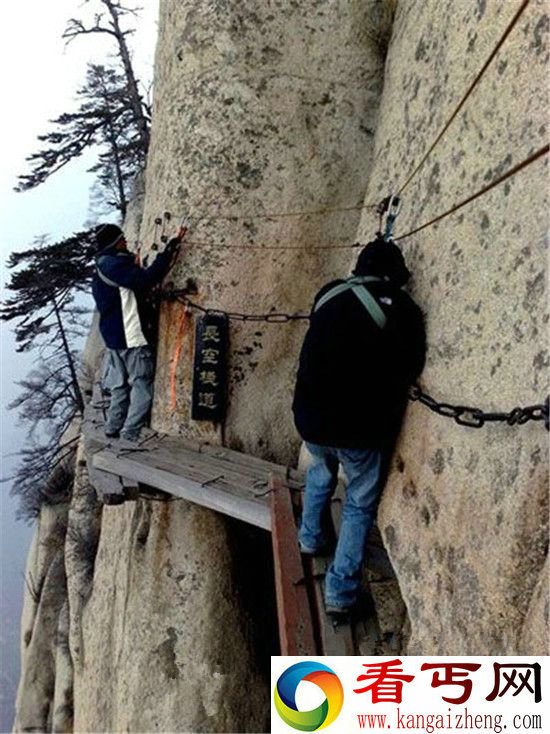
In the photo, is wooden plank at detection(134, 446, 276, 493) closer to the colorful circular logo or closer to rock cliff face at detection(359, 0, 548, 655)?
rock cliff face at detection(359, 0, 548, 655)

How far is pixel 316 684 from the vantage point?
3.16m

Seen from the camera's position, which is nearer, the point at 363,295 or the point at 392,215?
the point at 363,295

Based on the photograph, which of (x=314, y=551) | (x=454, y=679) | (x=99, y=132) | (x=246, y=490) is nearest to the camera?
(x=454, y=679)

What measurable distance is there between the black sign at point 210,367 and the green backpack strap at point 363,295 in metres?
3.14

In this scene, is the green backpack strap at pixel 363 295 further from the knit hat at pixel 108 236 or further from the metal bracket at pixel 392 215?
the knit hat at pixel 108 236

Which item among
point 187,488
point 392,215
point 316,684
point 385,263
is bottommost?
point 316,684

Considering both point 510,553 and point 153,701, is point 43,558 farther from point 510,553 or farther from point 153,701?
point 510,553

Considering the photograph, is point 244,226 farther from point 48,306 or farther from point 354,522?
point 48,306

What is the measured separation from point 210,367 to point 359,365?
350cm

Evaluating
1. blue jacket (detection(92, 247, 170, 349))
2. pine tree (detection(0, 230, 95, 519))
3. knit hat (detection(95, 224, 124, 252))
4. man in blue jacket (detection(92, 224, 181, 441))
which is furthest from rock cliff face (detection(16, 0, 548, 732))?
pine tree (detection(0, 230, 95, 519))

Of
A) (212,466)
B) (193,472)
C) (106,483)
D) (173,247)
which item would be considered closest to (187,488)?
(193,472)

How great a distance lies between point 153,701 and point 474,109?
6764mm

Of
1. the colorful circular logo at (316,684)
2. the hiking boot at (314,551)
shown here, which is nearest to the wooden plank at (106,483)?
the hiking boot at (314,551)

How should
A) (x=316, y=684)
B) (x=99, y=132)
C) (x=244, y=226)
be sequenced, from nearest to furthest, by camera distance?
(x=316, y=684), (x=244, y=226), (x=99, y=132)
